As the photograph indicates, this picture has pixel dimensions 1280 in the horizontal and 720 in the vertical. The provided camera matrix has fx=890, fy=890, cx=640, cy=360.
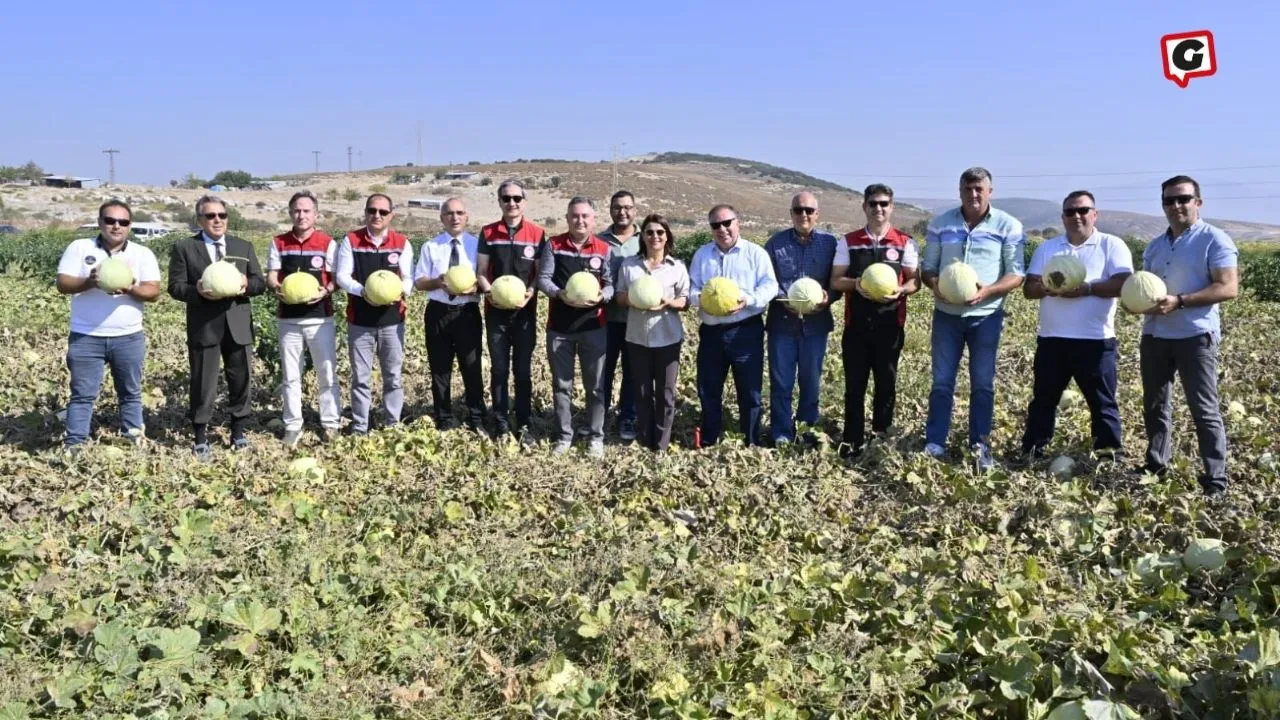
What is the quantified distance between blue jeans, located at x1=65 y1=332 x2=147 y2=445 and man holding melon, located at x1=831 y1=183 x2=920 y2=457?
561 cm

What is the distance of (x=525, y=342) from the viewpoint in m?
7.62

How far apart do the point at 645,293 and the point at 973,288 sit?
2.43m

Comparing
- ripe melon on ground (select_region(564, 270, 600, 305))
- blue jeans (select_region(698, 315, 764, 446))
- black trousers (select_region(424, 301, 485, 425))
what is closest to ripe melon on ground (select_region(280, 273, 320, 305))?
black trousers (select_region(424, 301, 485, 425))

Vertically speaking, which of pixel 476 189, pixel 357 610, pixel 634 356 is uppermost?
pixel 476 189

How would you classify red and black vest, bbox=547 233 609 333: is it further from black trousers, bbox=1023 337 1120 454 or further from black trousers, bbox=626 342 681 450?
black trousers, bbox=1023 337 1120 454

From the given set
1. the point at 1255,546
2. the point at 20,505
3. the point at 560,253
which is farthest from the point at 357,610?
the point at 1255,546

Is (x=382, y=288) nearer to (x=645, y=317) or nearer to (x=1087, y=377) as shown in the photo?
(x=645, y=317)

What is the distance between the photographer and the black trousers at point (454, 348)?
299 inches

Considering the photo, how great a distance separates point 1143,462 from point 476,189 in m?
75.6

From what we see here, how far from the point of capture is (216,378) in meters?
7.45

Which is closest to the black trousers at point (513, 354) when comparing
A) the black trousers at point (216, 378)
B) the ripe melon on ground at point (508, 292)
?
the ripe melon on ground at point (508, 292)

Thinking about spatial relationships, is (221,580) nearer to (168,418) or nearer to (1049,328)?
(168,418)

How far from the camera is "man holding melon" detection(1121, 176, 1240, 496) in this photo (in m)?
5.90

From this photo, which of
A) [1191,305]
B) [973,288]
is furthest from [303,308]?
[1191,305]
